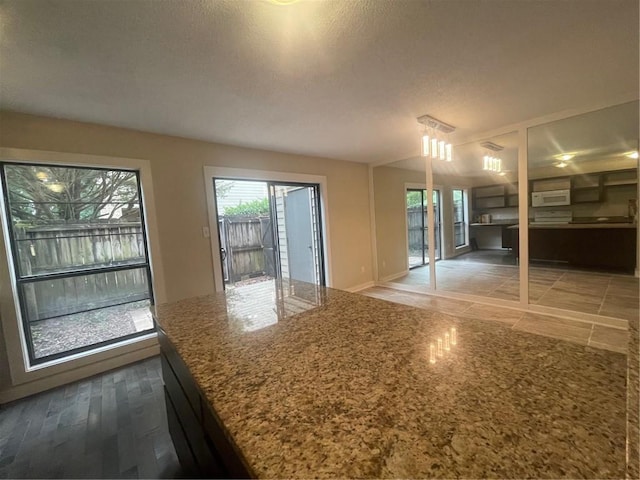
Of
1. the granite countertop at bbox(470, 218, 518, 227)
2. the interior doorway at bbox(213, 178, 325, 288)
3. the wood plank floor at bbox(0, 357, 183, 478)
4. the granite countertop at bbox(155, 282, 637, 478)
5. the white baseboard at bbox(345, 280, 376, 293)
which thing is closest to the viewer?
the granite countertop at bbox(155, 282, 637, 478)

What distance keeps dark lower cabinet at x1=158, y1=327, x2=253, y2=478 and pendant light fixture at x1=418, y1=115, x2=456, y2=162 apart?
2.86m

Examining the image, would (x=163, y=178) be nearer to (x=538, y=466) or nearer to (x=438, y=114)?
(x=438, y=114)

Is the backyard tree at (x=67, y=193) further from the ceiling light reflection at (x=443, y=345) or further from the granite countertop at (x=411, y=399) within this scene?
the ceiling light reflection at (x=443, y=345)

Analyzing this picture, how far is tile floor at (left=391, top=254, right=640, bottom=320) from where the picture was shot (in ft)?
10.8

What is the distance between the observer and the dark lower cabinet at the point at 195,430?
2.39 ft

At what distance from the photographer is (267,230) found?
3.98m

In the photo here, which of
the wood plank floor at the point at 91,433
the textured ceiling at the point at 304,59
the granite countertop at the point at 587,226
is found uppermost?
the textured ceiling at the point at 304,59

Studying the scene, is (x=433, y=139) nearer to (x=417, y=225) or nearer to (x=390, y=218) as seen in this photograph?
(x=390, y=218)

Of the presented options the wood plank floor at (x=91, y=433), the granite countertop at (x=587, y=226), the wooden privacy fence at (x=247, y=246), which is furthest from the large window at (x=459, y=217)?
the wood plank floor at (x=91, y=433)

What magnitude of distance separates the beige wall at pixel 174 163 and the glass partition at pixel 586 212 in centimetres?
372

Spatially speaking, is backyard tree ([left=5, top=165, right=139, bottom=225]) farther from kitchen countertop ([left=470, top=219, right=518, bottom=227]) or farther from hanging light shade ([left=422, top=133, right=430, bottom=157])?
kitchen countertop ([left=470, top=219, right=518, bottom=227])

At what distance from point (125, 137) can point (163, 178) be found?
49 centimetres

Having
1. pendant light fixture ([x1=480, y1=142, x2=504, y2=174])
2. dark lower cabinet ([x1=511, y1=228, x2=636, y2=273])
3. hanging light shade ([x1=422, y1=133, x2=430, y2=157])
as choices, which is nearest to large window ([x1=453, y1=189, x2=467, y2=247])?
dark lower cabinet ([x1=511, y1=228, x2=636, y2=273])

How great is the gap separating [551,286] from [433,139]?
10.9ft
